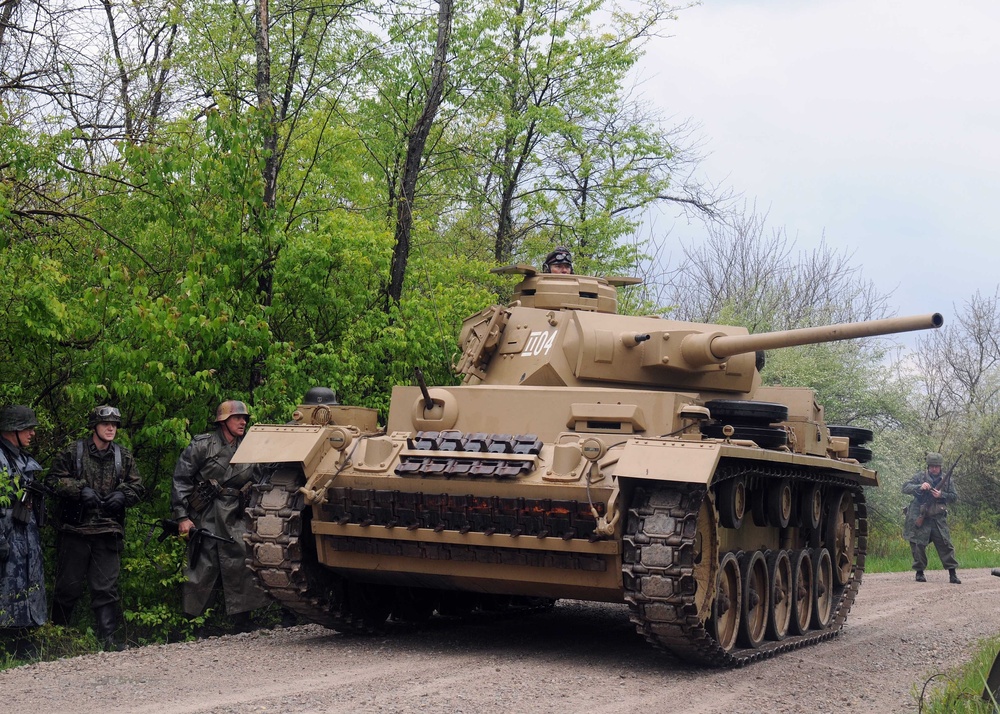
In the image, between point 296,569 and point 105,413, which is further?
point 105,413

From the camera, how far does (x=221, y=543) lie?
10.7 m

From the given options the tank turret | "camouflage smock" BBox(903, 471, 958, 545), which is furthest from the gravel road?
"camouflage smock" BBox(903, 471, 958, 545)

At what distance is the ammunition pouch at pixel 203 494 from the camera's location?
10578 millimetres

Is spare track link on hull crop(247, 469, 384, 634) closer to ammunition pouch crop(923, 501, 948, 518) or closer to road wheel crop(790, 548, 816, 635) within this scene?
road wheel crop(790, 548, 816, 635)

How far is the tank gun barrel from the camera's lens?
9258mm

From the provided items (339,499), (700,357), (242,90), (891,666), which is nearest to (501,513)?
(339,499)

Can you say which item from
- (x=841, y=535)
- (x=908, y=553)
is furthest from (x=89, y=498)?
(x=908, y=553)

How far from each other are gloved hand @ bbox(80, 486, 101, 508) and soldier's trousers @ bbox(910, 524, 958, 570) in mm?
12656

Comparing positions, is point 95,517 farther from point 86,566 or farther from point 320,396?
point 320,396

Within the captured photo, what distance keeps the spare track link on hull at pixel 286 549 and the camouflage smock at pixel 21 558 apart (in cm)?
161

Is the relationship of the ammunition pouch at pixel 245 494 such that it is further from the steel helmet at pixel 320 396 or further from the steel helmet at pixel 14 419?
the steel helmet at pixel 14 419

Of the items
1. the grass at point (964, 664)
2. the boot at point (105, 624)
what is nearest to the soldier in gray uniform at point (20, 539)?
the boot at point (105, 624)

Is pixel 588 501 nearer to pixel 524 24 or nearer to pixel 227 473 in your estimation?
pixel 227 473

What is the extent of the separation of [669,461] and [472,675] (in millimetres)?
1937
